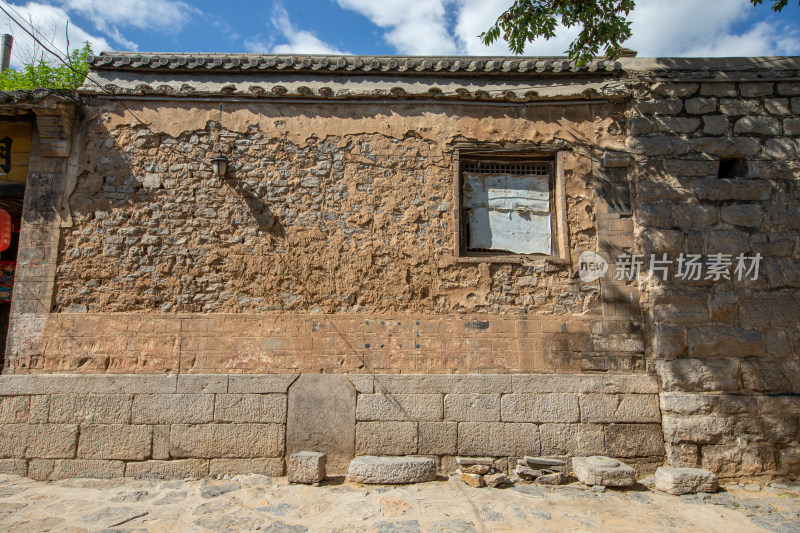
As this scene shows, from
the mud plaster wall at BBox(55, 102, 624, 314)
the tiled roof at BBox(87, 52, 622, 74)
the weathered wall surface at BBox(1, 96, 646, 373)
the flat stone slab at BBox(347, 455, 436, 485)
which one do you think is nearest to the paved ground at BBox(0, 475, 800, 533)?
the flat stone slab at BBox(347, 455, 436, 485)

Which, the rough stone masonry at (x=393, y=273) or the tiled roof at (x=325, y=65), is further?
the tiled roof at (x=325, y=65)

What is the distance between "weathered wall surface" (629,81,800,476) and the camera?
4805 mm

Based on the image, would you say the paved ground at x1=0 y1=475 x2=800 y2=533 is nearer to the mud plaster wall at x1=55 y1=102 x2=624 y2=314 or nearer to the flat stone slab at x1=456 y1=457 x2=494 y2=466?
the flat stone slab at x1=456 y1=457 x2=494 y2=466

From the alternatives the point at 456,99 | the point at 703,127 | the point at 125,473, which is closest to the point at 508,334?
the point at 456,99

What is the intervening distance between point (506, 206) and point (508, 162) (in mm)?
530

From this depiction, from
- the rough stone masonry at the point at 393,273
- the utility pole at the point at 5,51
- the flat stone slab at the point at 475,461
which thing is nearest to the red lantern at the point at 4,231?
the rough stone masonry at the point at 393,273

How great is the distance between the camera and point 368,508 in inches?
160

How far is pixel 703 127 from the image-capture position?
5371 mm

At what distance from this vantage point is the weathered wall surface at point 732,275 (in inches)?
189

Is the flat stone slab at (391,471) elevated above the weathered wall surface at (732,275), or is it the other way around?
the weathered wall surface at (732,275)

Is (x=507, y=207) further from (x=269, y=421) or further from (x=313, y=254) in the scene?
(x=269, y=421)

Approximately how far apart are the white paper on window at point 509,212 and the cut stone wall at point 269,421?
146 cm

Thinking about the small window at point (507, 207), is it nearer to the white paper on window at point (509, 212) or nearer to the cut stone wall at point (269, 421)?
the white paper on window at point (509, 212)

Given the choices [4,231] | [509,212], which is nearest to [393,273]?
[509,212]
